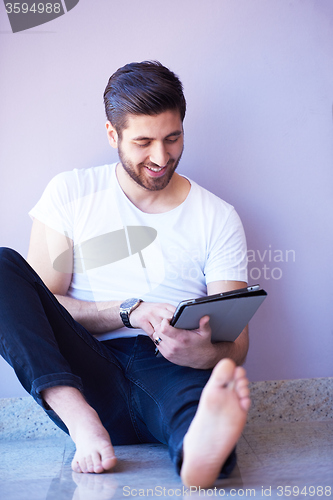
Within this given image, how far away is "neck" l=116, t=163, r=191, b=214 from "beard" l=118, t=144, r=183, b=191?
0.14ft

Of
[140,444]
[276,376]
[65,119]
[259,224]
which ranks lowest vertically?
[276,376]

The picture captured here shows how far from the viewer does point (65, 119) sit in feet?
5.93

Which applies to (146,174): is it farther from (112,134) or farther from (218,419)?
(218,419)

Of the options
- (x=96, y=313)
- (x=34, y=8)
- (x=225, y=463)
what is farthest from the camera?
(x=34, y=8)

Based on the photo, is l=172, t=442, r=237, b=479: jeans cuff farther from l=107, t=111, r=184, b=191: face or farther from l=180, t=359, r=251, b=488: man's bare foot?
l=107, t=111, r=184, b=191: face

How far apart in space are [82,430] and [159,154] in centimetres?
83

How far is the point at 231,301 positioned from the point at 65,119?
1.04 metres

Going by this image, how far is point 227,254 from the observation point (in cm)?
158

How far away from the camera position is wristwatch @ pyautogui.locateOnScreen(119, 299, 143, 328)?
1.40 metres

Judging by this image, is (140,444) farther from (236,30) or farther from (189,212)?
(236,30)

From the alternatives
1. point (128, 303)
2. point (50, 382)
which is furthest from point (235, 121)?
point (50, 382)

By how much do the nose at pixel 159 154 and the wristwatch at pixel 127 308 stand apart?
0.44 metres

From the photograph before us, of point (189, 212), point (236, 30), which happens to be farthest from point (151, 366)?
point (236, 30)

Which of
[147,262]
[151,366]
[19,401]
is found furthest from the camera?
[19,401]
